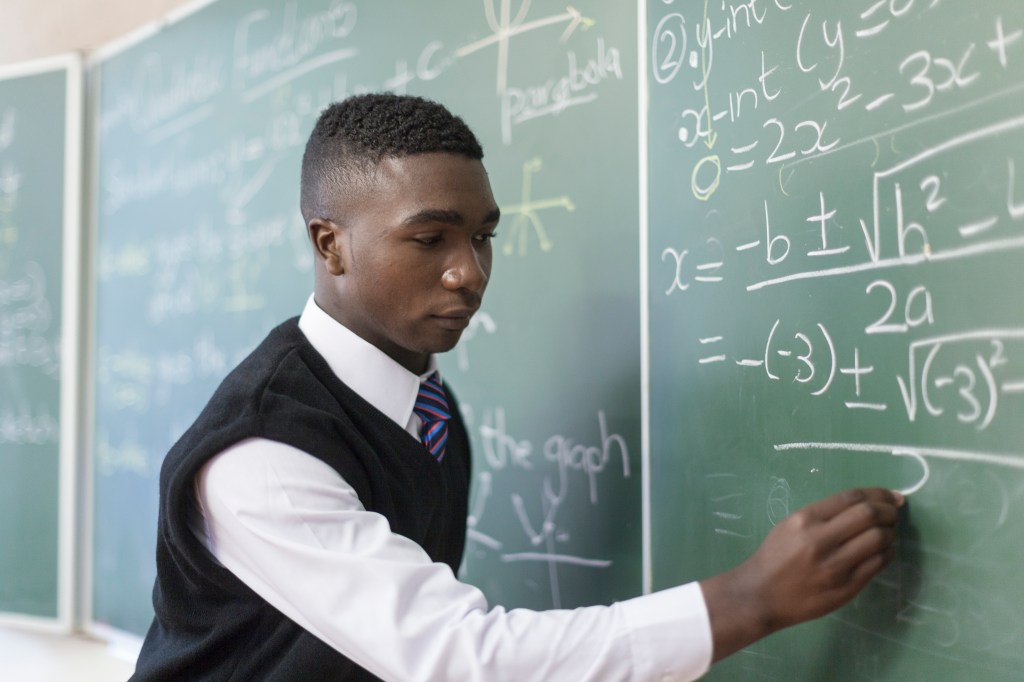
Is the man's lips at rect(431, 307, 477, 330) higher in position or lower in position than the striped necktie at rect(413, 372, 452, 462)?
higher

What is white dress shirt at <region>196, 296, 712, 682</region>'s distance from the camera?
1072mm

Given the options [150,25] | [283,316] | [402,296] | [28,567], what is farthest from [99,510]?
[402,296]

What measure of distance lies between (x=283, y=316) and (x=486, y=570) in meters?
0.88

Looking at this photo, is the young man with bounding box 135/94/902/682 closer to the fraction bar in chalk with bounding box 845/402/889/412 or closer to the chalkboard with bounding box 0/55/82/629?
the fraction bar in chalk with bounding box 845/402/889/412

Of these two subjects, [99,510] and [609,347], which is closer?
[609,347]

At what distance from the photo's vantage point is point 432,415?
4.96ft

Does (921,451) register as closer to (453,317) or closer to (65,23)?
(453,317)

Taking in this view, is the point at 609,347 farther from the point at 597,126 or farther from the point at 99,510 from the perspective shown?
the point at 99,510

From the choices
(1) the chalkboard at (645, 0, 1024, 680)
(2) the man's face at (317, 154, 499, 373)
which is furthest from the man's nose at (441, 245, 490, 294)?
(1) the chalkboard at (645, 0, 1024, 680)

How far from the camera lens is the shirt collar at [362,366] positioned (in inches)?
55.3

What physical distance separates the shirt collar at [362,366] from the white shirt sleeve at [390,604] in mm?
200

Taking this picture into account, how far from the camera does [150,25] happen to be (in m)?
2.90

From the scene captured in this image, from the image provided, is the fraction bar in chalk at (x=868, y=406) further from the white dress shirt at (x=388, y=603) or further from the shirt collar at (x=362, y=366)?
the shirt collar at (x=362, y=366)

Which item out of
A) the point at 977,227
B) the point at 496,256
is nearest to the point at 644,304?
the point at 496,256
